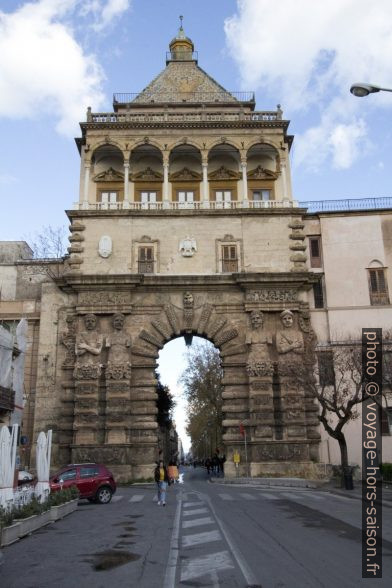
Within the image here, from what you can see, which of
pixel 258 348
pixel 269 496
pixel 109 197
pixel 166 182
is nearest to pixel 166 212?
pixel 166 182

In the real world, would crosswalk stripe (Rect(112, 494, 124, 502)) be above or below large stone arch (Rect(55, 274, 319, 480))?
below

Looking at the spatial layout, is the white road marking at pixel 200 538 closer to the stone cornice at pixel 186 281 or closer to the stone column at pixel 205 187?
the stone cornice at pixel 186 281

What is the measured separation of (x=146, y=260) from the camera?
1298 inches

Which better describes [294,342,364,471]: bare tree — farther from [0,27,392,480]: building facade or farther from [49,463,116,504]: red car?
[49,463,116,504]: red car

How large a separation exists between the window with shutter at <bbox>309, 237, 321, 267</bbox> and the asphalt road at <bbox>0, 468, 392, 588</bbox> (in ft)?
62.8

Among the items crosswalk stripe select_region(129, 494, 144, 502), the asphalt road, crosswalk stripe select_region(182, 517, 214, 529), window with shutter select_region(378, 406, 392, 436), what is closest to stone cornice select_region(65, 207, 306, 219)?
window with shutter select_region(378, 406, 392, 436)

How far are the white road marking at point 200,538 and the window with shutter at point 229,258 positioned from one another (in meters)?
22.0

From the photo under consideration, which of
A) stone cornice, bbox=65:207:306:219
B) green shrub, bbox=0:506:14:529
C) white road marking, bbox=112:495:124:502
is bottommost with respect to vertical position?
white road marking, bbox=112:495:124:502

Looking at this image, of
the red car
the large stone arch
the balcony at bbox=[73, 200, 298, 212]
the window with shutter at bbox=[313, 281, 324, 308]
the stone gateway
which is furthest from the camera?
the balcony at bbox=[73, 200, 298, 212]

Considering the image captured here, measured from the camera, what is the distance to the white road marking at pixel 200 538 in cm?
1080

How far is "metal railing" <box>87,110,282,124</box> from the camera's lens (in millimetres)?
35312

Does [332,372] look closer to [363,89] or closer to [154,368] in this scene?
[154,368]

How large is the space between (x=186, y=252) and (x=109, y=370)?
8360 mm

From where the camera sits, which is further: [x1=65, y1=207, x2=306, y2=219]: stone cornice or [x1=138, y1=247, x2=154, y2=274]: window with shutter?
[x1=65, y1=207, x2=306, y2=219]: stone cornice
